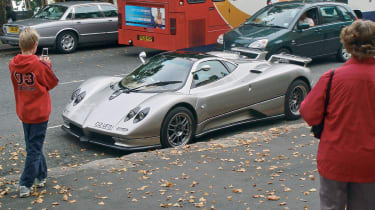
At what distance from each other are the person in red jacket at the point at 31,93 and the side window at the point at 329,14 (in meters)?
10.6

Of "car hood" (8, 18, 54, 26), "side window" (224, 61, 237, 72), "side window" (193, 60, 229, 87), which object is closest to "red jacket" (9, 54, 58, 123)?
"side window" (193, 60, 229, 87)

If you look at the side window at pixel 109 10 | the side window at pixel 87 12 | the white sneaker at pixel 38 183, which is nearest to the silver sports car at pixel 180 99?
the white sneaker at pixel 38 183

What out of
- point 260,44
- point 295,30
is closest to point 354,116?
point 260,44

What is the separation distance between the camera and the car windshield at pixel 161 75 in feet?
28.2

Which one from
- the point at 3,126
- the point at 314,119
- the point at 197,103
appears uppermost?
the point at 314,119

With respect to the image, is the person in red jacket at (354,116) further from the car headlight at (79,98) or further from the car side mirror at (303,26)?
the car side mirror at (303,26)

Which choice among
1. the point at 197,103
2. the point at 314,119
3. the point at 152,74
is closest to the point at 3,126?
the point at 152,74

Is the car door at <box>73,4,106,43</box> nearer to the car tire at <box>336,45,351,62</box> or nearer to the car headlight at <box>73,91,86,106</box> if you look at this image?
the car tire at <box>336,45,351,62</box>

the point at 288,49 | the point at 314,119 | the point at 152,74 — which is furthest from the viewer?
the point at 288,49

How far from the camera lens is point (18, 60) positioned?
18.5ft

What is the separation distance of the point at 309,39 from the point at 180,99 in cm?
724

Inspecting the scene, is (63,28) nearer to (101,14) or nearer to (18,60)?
(101,14)

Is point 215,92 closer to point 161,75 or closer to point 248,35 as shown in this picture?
point 161,75

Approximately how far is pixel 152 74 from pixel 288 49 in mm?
6006
